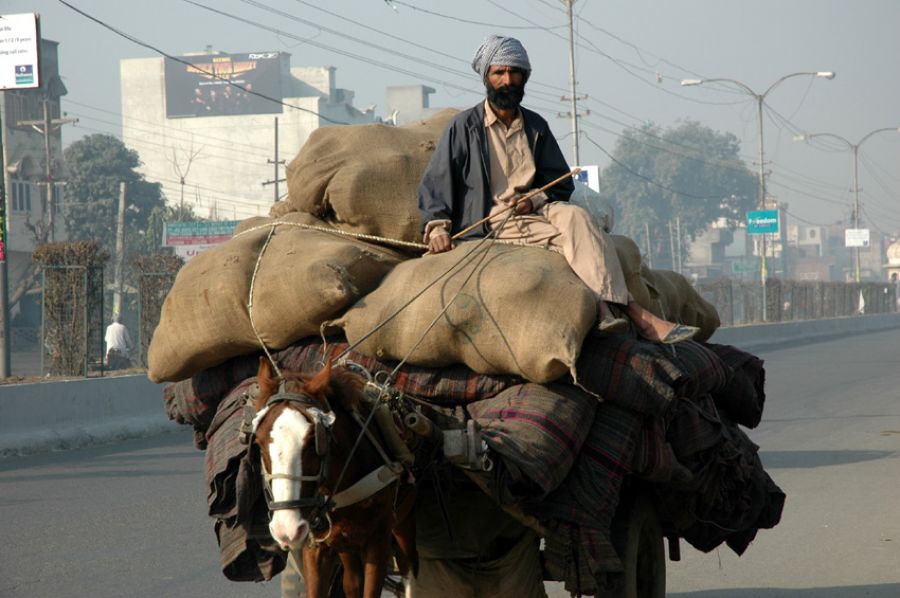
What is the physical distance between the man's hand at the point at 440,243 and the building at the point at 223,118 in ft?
233

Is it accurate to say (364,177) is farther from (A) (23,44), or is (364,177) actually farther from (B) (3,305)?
(A) (23,44)

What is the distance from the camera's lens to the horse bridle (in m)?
3.46

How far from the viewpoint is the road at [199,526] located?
6.75 metres

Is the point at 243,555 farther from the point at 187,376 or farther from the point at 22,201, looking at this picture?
the point at 22,201

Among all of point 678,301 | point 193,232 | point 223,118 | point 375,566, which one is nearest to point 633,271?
point 678,301

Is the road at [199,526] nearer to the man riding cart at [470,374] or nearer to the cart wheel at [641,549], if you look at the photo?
the cart wheel at [641,549]

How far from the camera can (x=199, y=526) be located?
838 cm

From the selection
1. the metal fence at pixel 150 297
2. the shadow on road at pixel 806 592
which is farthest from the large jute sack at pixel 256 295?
the metal fence at pixel 150 297

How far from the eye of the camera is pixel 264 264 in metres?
5.03

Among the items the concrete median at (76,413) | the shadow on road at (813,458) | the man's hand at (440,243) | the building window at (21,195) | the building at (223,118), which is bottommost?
the shadow on road at (813,458)

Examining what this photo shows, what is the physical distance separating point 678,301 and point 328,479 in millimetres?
3519

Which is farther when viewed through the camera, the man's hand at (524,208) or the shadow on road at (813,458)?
the shadow on road at (813,458)

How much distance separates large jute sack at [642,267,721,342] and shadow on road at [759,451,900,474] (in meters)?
4.40

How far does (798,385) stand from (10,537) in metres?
14.3
